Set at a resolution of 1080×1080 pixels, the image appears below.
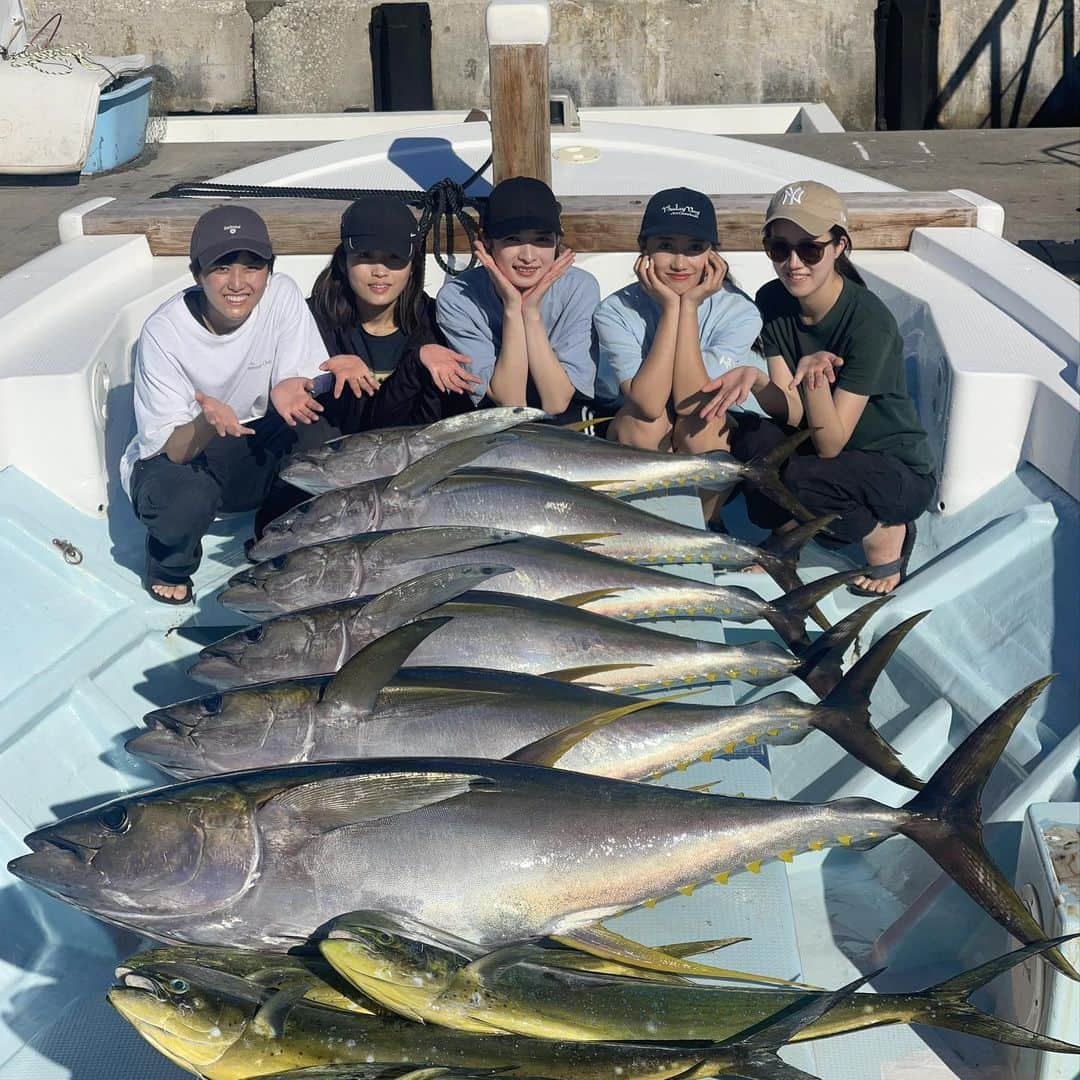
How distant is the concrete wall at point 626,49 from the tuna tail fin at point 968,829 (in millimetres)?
14144

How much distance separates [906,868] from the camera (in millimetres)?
3354

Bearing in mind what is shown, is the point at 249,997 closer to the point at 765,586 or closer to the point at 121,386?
the point at 765,586

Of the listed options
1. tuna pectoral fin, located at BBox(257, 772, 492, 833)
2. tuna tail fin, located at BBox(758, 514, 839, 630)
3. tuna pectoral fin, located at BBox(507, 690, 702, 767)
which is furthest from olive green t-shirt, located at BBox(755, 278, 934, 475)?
tuna pectoral fin, located at BBox(257, 772, 492, 833)

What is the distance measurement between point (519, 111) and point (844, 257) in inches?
65.7

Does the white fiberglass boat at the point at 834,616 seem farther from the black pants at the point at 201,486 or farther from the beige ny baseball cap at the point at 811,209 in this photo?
the beige ny baseball cap at the point at 811,209

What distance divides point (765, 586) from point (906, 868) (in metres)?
1.13

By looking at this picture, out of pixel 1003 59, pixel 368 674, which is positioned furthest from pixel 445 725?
pixel 1003 59

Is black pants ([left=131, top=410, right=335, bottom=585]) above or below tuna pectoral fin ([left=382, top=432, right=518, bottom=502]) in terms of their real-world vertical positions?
below

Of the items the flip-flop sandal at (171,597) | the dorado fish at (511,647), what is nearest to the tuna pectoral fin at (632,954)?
the dorado fish at (511,647)

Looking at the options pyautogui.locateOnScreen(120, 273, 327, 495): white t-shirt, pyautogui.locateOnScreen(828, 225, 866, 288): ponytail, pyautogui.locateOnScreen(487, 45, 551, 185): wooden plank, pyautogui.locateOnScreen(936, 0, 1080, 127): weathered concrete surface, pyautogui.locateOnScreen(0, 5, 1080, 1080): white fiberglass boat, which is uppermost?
pyautogui.locateOnScreen(936, 0, 1080, 127): weathered concrete surface

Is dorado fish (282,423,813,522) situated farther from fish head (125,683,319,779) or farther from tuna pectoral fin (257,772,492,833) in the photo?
tuna pectoral fin (257,772,492,833)

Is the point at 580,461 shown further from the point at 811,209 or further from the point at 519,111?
the point at 519,111

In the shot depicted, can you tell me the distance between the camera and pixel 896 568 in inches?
166

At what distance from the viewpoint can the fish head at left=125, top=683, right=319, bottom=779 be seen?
2.62 metres
